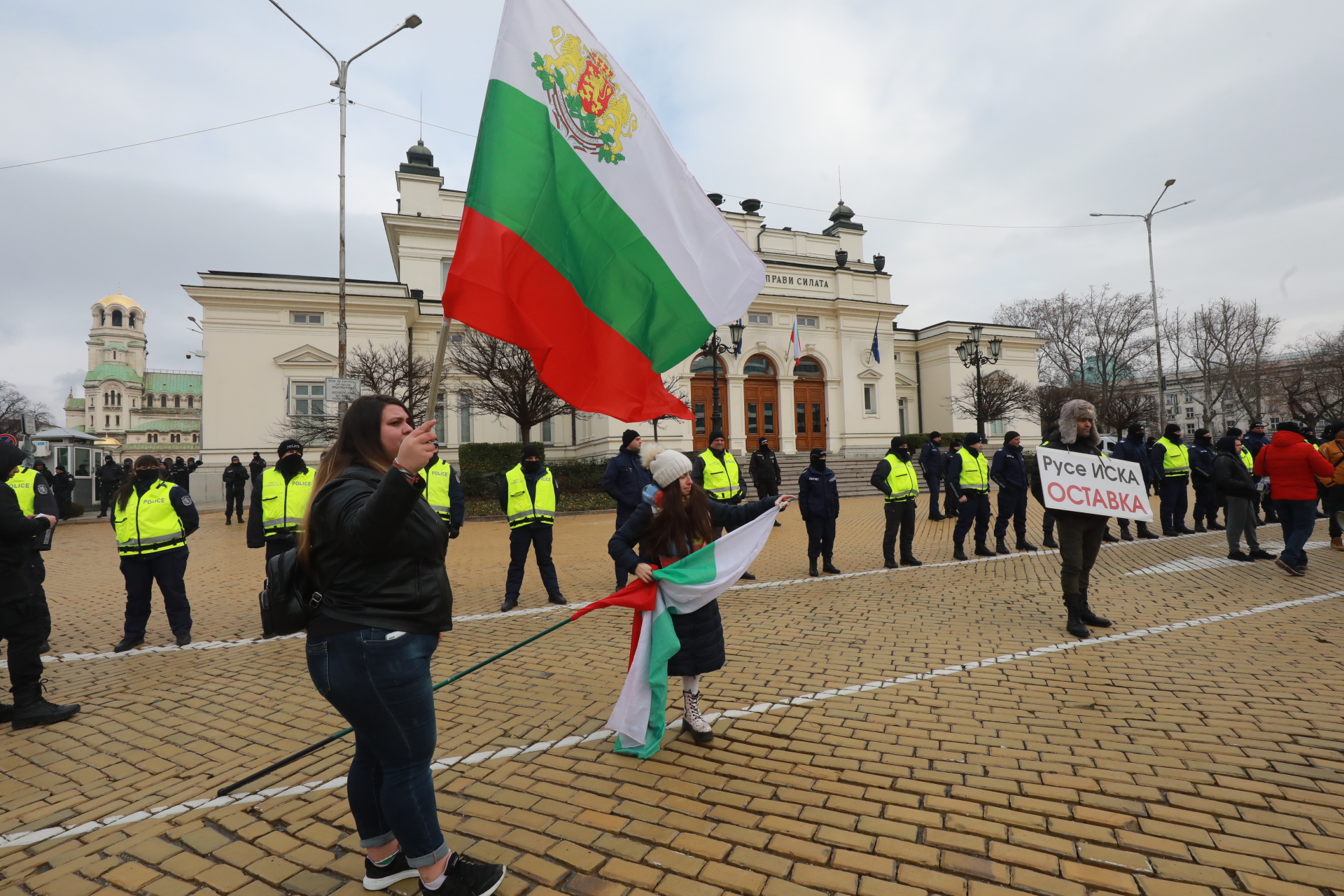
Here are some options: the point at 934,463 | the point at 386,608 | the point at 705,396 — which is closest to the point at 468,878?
the point at 386,608

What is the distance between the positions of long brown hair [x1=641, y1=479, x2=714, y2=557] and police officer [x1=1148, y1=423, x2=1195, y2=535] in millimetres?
11932

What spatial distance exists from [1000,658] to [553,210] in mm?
4697

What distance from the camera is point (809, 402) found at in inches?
1389

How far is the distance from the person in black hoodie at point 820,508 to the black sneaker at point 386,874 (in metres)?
7.14

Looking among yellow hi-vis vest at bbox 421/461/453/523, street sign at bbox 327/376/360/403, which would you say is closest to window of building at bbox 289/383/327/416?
street sign at bbox 327/376/360/403

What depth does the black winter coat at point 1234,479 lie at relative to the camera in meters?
8.61

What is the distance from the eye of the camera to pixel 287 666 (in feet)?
17.8

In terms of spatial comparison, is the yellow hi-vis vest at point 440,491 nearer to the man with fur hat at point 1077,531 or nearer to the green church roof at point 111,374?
the man with fur hat at point 1077,531

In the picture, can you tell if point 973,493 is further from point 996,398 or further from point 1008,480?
point 996,398

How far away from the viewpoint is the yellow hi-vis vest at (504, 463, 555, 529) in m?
7.78

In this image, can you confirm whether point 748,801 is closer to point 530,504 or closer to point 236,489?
point 530,504

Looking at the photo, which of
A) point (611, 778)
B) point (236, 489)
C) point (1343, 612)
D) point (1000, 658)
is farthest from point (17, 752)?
point (236, 489)

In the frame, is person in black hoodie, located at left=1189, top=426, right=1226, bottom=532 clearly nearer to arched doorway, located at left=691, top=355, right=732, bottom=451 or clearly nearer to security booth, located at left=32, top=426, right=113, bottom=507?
arched doorway, located at left=691, top=355, right=732, bottom=451

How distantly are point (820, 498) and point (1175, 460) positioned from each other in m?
7.70
